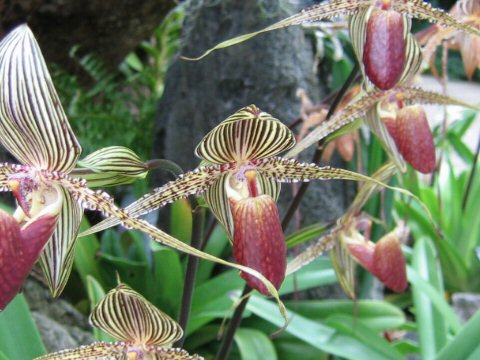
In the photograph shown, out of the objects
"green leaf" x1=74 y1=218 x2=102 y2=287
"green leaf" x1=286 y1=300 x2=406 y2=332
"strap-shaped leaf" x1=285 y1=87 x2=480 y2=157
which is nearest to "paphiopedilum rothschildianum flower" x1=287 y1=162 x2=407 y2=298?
"strap-shaped leaf" x1=285 y1=87 x2=480 y2=157

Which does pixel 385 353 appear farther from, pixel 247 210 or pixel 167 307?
pixel 247 210

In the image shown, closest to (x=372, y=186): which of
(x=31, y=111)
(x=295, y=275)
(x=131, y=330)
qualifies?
(x=295, y=275)

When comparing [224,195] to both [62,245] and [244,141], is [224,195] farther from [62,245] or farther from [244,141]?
[62,245]

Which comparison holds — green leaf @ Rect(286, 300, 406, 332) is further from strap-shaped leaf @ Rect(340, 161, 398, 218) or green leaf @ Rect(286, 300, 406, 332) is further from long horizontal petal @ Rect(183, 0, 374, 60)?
long horizontal petal @ Rect(183, 0, 374, 60)

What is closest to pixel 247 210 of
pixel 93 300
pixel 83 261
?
pixel 93 300

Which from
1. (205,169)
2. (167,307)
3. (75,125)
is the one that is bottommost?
(167,307)

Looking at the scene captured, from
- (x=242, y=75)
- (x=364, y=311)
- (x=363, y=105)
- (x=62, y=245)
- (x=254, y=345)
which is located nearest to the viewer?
(x=62, y=245)

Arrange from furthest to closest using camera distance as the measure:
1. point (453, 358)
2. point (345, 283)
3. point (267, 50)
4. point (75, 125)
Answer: point (75, 125) < point (267, 50) < point (345, 283) < point (453, 358)

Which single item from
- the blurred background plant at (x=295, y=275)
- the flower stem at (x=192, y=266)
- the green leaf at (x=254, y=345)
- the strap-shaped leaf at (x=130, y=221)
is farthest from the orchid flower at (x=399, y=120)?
the green leaf at (x=254, y=345)
